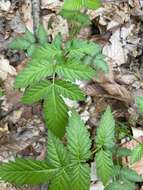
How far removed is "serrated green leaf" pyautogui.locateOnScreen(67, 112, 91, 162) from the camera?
1.91 metres

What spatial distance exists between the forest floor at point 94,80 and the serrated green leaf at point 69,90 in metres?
0.81

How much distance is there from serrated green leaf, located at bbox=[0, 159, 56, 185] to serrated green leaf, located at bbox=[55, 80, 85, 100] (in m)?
0.40

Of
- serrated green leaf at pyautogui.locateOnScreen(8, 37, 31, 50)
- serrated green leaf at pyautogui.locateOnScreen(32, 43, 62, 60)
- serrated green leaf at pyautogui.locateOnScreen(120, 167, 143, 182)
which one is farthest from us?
serrated green leaf at pyautogui.locateOnScreen(8, 37, 31, 50)

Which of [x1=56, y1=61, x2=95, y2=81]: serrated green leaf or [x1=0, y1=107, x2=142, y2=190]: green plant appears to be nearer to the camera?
[x1=0, y1=107, x2=142, y2=190]: green plant

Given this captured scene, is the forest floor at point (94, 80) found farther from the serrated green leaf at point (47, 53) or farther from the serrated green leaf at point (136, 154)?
the serrated green leaf at point (47, 53)

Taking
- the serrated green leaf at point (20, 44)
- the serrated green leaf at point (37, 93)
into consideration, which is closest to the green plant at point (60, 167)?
the serrated green leaf at point (37, 93)

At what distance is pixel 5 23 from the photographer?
344 centimetres

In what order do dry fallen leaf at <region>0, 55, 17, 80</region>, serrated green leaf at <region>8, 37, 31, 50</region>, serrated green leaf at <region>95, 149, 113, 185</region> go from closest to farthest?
serrated green leaf at <region>95, 149, 113, 185</region> → serrated green leaf at <region>8, 37, 31, 50</region> → dry fallen leaf at <region>0, 55, 17, 80</region>

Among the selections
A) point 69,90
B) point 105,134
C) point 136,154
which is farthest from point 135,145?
point 69,90

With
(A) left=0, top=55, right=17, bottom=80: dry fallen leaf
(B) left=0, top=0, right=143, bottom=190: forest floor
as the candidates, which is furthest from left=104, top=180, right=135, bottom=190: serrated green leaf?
(A) left=0, top=55, right=17, bottom=80: dry fallen leaf

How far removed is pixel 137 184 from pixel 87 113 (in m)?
0.67

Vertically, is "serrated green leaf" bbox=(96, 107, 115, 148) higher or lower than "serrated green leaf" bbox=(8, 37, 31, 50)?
lower

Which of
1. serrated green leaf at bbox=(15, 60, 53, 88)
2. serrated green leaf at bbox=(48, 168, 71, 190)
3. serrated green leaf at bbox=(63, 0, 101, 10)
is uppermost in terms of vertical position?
serrated green leaf at bbox=(63, 0, 101, 10)

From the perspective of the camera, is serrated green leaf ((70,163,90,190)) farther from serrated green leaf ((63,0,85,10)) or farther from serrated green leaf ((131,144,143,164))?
serrated green leaf ((63,0,85,10))
